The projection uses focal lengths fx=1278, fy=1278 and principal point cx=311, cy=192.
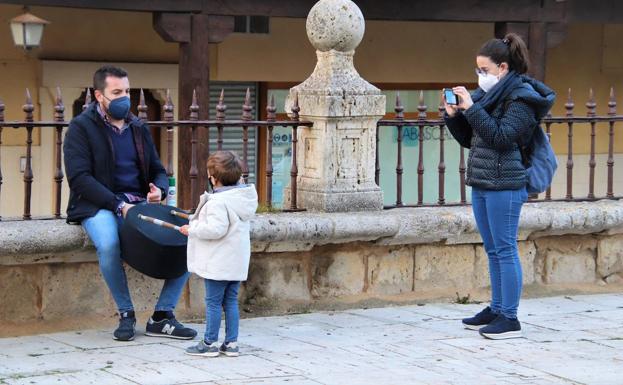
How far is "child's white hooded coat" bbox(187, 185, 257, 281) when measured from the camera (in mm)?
5852

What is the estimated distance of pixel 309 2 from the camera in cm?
1336

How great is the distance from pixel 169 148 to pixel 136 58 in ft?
26.1

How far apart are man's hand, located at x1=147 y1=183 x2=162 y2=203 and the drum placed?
0.55ft

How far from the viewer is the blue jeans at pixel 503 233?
21.1 feet

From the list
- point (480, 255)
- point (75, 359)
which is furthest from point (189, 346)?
point (480, 255)

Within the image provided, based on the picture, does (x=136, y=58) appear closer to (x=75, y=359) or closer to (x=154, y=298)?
(x=154, y=298)

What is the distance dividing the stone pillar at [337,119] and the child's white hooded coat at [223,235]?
1.46 meters

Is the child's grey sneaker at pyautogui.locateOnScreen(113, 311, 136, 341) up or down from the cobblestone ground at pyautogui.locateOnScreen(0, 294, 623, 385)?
up

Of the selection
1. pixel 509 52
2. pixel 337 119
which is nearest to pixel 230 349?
pixel 337 119

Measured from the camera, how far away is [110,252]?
616 centimetres

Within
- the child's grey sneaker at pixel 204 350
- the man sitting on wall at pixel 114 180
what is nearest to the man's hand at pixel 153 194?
the man sitting on wall at pixel 114 180

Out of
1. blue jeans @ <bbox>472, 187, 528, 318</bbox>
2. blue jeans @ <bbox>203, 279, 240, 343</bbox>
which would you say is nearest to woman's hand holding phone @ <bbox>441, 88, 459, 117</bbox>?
blue jeans @ <bbox>472, 187, 528, 318</bbox>

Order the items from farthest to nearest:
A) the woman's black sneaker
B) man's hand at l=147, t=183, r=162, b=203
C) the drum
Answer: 1. the woman's black sneaker
2. man's hand at l=147, t=183, r=162, b=203
3. the drum

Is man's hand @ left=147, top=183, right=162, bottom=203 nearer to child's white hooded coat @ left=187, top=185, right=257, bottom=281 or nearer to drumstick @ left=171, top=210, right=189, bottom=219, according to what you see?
drumstick @ left=171, top=210, right=189, bottom=219
